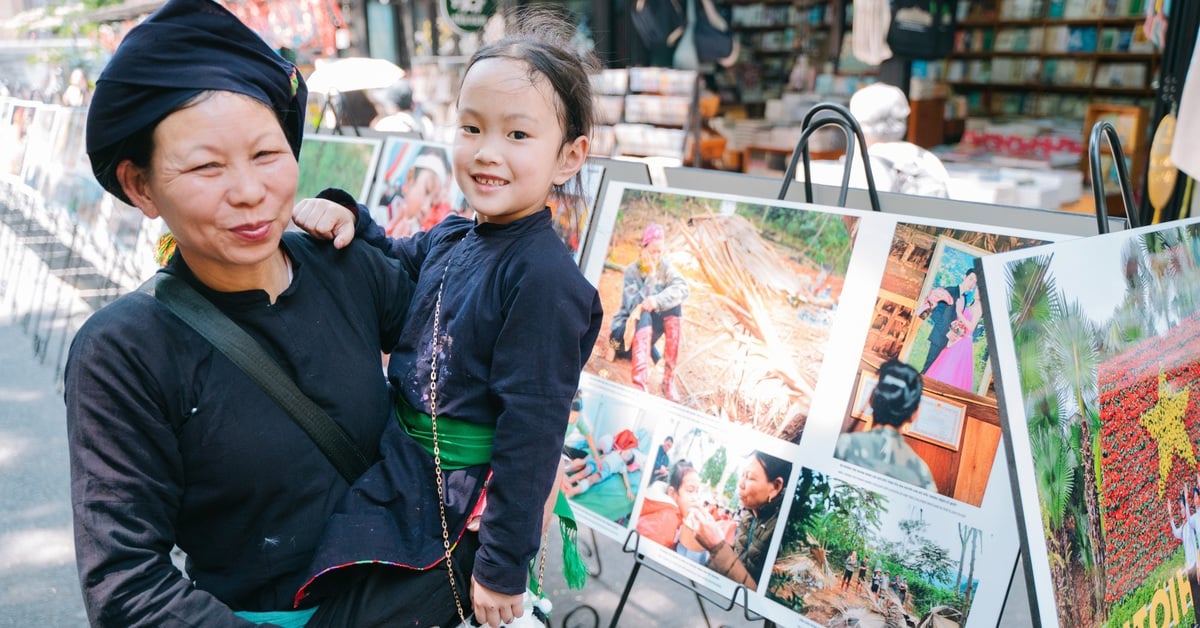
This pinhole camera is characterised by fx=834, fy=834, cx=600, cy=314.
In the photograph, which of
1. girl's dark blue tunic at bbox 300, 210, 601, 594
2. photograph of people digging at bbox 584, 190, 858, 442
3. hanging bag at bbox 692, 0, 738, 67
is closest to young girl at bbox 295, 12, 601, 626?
girl's dark blue tunic at bbox 300, 210, 601, 594

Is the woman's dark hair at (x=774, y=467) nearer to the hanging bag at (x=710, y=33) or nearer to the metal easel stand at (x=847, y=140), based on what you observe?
the metal easel stand at (x=847, y=140)

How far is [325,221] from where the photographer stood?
1.34 m

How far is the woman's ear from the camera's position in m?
1.06

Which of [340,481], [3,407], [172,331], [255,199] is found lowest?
[3,407]

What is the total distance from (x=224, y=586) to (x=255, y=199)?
1.78 ft

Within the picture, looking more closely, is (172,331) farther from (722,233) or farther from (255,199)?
(722,233)

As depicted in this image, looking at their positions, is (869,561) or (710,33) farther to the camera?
(710,33)

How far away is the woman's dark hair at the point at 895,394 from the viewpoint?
144 cm

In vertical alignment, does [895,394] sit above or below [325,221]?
below

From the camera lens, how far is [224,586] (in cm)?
117

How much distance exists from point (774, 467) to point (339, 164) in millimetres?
2389

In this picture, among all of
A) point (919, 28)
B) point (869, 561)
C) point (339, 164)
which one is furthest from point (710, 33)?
point (869, 561)

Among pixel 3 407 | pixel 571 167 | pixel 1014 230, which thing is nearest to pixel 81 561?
pixel 571 167

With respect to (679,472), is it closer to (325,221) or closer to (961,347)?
(961,347)
